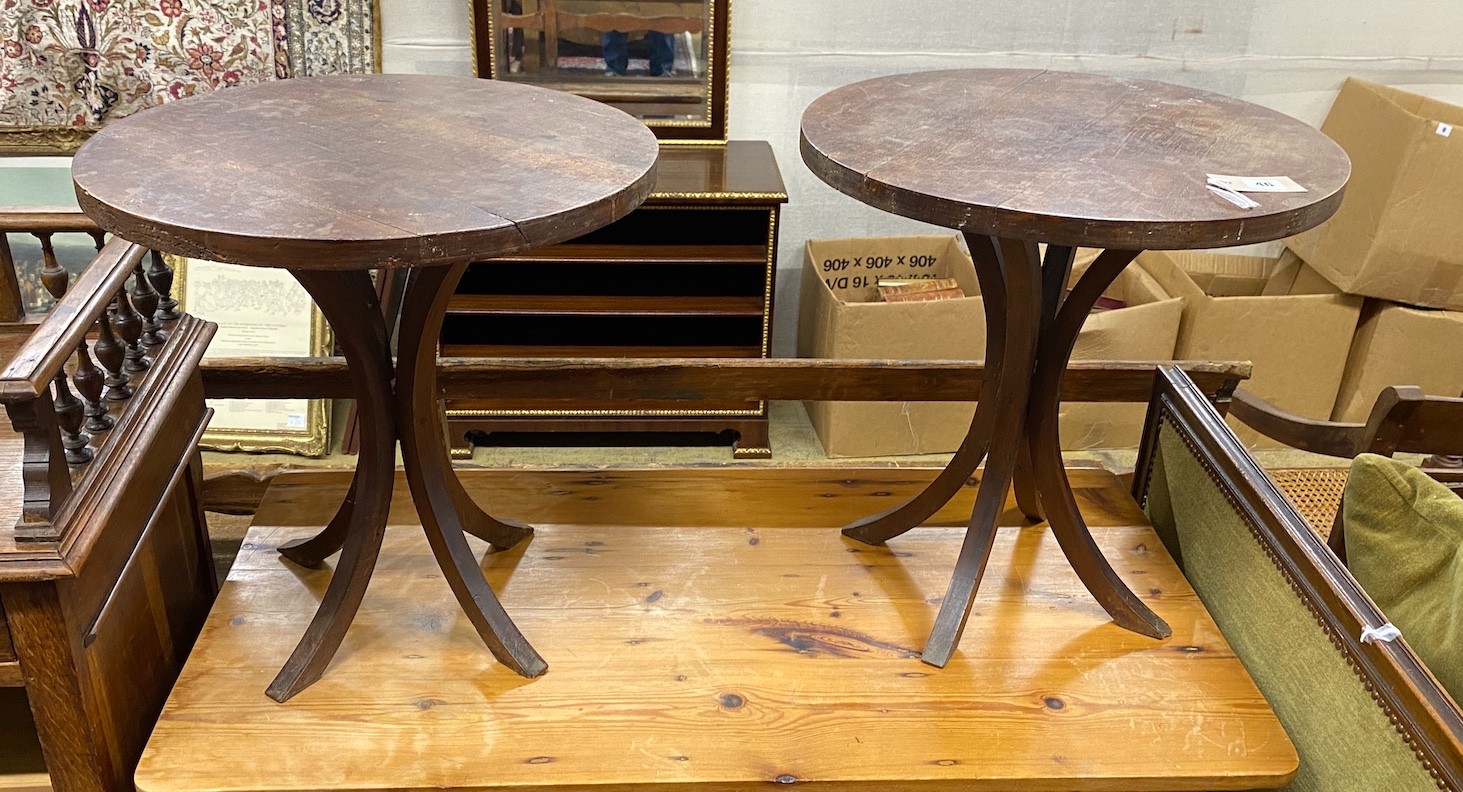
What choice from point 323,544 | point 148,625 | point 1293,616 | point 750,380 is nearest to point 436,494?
point 323,544

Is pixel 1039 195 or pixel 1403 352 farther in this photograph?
pixel 1403 352

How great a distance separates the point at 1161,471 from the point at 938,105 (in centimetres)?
85

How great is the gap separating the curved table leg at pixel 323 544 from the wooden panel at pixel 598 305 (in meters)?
1.20

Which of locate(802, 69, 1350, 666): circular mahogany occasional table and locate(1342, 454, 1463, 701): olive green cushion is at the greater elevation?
locate(802, 69, 1350, 666): circular mahogany occasional table

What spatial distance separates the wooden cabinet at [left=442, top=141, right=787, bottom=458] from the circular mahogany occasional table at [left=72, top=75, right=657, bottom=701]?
1.19 m

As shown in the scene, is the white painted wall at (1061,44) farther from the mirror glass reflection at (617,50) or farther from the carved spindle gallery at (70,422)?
the carved spindle gallery at (70,422)

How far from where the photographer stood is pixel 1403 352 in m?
3.08

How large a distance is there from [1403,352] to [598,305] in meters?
2.22

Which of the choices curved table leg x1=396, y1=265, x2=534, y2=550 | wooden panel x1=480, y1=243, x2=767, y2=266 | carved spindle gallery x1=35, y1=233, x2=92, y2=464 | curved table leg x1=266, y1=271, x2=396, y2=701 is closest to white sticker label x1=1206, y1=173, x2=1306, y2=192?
curved table leg x1=396, y1=265, x2=534, y2=550

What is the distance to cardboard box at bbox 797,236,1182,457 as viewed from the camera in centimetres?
296

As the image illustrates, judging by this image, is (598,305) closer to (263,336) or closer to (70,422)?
(263,336)

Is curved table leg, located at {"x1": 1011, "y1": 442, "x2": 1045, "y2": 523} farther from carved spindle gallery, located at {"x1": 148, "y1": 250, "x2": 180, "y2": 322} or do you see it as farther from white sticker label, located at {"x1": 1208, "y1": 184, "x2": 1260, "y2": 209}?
carved spindle gallery, located at {"x1": 148, "y1": 250, "x2": 180, "y2": 322}

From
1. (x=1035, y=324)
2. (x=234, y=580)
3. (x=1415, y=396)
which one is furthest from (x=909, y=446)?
(x=234, y=580)

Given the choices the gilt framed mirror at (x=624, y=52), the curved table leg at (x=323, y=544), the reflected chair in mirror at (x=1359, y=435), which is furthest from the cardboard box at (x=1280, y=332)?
the curved table leg at (x=323, y=544)
